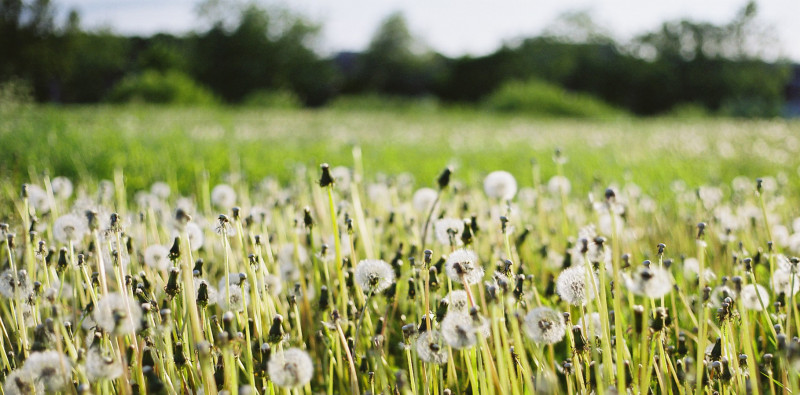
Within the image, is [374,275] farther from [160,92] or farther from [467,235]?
[160,92]

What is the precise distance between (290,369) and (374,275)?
0.38m

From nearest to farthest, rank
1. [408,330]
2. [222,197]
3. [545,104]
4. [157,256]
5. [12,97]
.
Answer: [408,330] < [157,256] < [222,197] < [12,97] < [545,104]

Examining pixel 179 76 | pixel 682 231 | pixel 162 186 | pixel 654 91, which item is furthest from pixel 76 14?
pixel 654 91

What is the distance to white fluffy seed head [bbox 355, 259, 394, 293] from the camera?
1.33m

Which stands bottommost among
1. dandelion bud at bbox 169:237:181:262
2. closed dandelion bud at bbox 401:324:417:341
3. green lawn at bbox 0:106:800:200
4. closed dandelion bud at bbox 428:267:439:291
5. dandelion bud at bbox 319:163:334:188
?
closed dandelion bud at bbox 401:324:417:341

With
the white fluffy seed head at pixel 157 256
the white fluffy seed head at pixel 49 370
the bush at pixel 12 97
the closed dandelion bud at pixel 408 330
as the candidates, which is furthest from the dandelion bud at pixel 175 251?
the bush at pixel 12 97

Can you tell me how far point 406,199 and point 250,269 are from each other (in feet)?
5.95

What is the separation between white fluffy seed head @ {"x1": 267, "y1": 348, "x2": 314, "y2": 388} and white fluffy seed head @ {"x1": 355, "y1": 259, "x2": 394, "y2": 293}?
13.3 inches

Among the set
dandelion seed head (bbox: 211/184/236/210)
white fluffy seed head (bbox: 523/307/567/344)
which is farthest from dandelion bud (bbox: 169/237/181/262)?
dandelion seed head (bbox: 211/184/236/210)

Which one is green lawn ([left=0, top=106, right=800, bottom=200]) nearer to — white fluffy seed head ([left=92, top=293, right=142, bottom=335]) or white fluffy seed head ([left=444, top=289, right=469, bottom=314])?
white fluffy seed head ([left=444, top=289, right=469, bottom=314])

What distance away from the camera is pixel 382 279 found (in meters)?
1.35

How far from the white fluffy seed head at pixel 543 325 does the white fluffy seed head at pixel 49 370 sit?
2.83ft

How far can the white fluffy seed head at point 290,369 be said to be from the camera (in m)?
0.99

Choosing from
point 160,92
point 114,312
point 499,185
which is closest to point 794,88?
point 160,92
